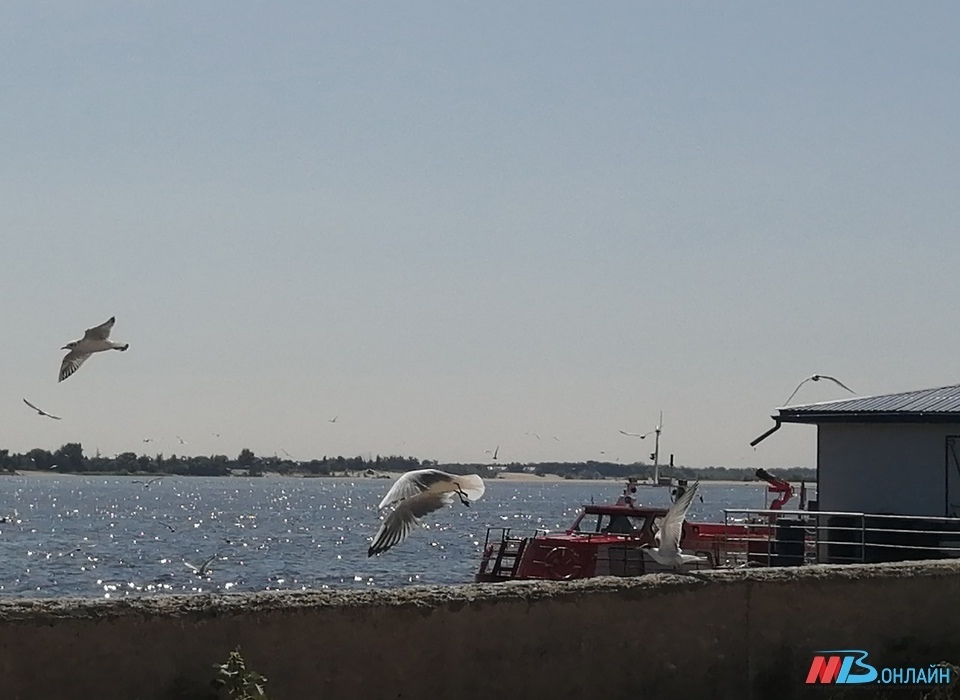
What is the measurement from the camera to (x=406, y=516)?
1363 cm

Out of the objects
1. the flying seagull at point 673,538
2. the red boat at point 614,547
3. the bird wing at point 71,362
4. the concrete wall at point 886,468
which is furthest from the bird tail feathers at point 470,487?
the bird wing at point 71,362

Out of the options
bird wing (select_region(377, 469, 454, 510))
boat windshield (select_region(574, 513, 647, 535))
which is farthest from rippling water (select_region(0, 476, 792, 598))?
bird wing (select_region(377, 469, 454, 510))

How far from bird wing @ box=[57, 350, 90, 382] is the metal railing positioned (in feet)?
33.1

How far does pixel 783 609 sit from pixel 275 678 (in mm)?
4153

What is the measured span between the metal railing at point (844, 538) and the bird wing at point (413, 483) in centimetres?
639

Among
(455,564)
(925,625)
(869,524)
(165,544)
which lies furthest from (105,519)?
(925,625)

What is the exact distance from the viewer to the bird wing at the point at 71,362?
900 inches

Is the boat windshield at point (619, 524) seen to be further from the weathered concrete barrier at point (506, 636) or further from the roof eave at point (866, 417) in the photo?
the weathered concrete barrier at point (506, 636)

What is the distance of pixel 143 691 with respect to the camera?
31.7ft

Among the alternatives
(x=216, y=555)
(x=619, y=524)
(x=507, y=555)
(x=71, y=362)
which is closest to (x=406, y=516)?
(x=71, y=362)

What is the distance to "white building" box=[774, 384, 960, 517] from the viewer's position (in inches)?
813

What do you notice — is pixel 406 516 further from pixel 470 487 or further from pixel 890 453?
pixel 890 453

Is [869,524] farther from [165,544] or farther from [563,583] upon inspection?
[165,544]

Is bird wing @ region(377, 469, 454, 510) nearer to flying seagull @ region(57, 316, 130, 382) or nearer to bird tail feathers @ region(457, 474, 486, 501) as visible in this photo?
bird tail feathers @ region(457, 474, 486, 501)
